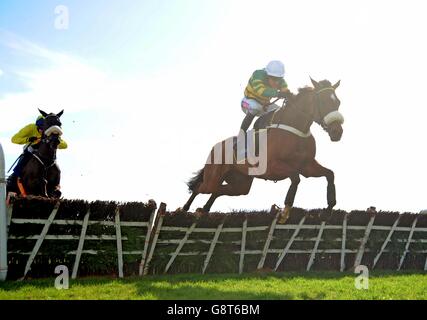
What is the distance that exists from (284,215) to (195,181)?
3.22 m

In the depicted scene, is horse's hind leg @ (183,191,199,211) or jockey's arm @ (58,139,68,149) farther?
horse's hind leg @ (183,191,199,211)

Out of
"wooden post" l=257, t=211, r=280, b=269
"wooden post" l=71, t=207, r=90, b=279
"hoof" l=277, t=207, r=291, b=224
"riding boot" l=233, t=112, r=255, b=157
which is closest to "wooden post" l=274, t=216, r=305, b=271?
"wooden post" l=257, t=211, r=280, b=269

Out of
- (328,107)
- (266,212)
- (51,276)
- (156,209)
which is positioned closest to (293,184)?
(266,212)

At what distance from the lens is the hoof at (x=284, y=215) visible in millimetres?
9742

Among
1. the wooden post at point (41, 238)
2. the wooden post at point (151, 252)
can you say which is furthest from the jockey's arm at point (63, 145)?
the wooden post at point (151, 252)

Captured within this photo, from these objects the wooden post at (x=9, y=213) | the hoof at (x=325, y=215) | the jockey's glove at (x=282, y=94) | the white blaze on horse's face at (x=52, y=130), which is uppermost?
the jockey's glove at (x=282, y=94)

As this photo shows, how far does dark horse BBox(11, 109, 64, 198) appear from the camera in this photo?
10.5 metres

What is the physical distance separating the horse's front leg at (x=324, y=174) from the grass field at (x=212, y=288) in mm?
1562

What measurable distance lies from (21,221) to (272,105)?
5811 mm

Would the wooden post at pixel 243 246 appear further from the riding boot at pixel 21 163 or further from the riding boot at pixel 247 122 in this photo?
the riding boot at pixel 21 163

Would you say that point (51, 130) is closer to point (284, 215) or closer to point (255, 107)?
point (255, 107)

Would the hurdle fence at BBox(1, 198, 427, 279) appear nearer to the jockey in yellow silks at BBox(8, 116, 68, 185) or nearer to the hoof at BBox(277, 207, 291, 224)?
the hoof at BBox(277, 207, 291, 224)

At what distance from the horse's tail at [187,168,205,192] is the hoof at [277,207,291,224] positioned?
113 inches
